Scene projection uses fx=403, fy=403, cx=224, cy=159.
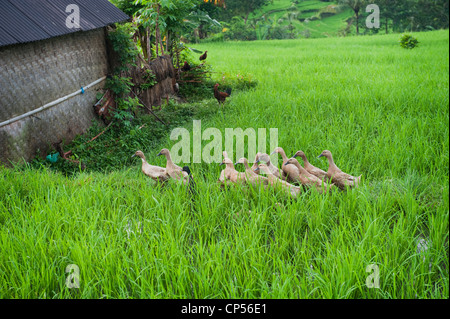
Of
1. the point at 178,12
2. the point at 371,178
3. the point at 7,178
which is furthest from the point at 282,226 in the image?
the point at 178,12

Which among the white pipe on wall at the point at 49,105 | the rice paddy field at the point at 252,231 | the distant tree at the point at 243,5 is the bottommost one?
the rice paddy field at the point at 252,231

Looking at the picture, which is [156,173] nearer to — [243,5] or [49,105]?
[49,105]

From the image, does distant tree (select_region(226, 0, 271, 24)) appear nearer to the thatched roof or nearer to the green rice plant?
the green rice plant

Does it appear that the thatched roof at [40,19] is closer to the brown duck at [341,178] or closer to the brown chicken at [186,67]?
the brown chicken at [186,67]

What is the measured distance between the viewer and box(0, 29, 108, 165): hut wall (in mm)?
A: 5168

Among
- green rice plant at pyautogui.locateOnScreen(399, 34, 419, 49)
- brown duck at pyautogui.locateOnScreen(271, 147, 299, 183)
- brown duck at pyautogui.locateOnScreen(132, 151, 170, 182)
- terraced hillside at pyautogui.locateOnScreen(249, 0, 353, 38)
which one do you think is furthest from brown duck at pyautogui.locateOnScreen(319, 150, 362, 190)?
terraced hillside at pyautogui.locateOnScreen(249, 0, 353, 38)

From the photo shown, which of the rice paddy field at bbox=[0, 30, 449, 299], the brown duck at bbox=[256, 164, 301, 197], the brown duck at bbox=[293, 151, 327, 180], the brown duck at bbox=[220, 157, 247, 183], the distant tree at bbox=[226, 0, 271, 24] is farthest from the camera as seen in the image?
the distant tree at bbox=[226, 0, 271, 24]

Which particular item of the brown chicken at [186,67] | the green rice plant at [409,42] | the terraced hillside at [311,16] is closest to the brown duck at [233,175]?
the brown chicken at [186,67]

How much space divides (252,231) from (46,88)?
429 cm

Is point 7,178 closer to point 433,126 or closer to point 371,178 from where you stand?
point 371,178

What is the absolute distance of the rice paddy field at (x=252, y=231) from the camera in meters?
2.50

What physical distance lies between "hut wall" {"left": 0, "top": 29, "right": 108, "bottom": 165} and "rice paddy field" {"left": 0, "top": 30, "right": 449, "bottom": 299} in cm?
127

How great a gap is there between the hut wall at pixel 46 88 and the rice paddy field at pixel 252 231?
1.27 metres
